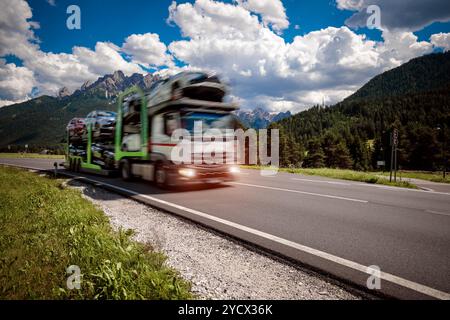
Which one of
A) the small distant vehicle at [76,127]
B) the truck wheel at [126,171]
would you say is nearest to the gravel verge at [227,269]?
the truck wheel at [126,171]

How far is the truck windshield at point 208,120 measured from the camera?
895 cm

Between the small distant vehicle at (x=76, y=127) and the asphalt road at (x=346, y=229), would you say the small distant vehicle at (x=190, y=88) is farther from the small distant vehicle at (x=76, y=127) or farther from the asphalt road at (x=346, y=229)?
the small distant vehicle at (x=76, y=127)

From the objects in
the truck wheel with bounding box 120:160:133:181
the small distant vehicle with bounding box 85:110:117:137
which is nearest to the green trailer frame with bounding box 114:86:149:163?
the truck wheel with bounding box 120:160:133:181

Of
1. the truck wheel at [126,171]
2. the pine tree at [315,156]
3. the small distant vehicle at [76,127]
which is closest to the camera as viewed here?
the truck wheel at [126,171]

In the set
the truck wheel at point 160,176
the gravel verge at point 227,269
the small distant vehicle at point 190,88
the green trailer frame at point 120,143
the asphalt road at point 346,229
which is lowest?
the gravel verge at point 227,269

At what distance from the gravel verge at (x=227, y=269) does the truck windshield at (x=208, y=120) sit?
4.41 meters

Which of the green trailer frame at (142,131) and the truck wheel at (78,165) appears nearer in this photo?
the green trailer frame at (142,131)

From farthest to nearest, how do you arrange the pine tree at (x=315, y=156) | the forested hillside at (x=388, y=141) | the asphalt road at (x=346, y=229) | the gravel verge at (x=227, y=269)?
the pine tree at (x=315, y=156) → the forested hillside at (x=388, y=141) → the asphalt road at (x=346, y=229) → the gravel verge at (x=227, y=269)

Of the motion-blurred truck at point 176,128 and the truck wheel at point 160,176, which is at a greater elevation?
the motion-blurred truck at point 176,128

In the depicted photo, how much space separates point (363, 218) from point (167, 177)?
6.48 metres

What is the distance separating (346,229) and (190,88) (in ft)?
22.6

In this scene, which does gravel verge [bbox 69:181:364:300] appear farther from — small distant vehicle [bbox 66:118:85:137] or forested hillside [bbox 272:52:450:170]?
forested hillside [bbox 272:52:450:170]

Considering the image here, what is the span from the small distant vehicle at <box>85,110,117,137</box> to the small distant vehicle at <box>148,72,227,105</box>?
4477 mm
